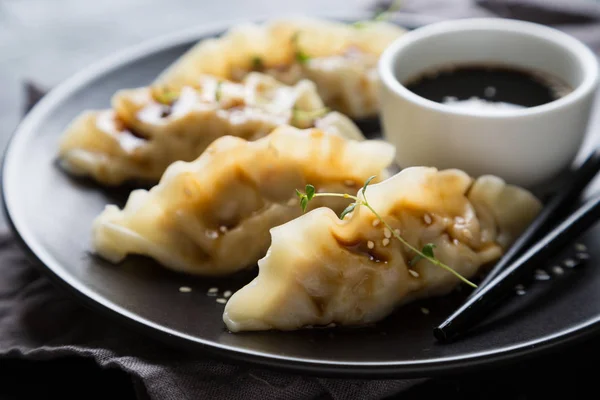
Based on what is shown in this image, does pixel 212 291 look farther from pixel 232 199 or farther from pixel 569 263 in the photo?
pixel 569 263

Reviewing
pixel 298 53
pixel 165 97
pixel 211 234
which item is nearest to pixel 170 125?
pixel 165 97

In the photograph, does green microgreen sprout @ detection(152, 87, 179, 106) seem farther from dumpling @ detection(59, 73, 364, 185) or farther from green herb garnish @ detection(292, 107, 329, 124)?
green herb garnish @ detection(292, 107, 329, 124)

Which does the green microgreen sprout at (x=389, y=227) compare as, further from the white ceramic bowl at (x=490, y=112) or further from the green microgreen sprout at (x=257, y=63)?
the green microgreen sprout at (x=257, y=63)

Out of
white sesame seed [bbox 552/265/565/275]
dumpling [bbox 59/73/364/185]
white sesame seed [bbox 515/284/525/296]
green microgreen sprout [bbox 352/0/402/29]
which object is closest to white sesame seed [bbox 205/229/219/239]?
dumpling [bbox 59/73/364/185]

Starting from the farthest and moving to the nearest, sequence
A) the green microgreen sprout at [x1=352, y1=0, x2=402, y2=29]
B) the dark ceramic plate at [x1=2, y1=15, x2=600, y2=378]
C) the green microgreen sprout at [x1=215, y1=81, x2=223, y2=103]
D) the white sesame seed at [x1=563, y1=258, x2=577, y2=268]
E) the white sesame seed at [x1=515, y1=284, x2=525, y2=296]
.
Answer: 1. the green microgreen sprout at [x1=352, y1=0, x2=402, y2=29]
2. the green microgreen sprout at [x1=215, y1=81, x2=223, y2=103]
3. the white sesame seed at [x1=563, y1=258, x2=577, y2=268]
4. the white sesame seed at [x1=515, y1=284, x2=525, y2=296]
5. the dark ceramic plate at [x1=2, y1=15, x2=600, y2=378]

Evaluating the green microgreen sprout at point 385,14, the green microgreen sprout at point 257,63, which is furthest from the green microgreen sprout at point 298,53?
the green microgreen sprout at point 385,14

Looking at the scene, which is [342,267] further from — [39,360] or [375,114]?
[375,114]
